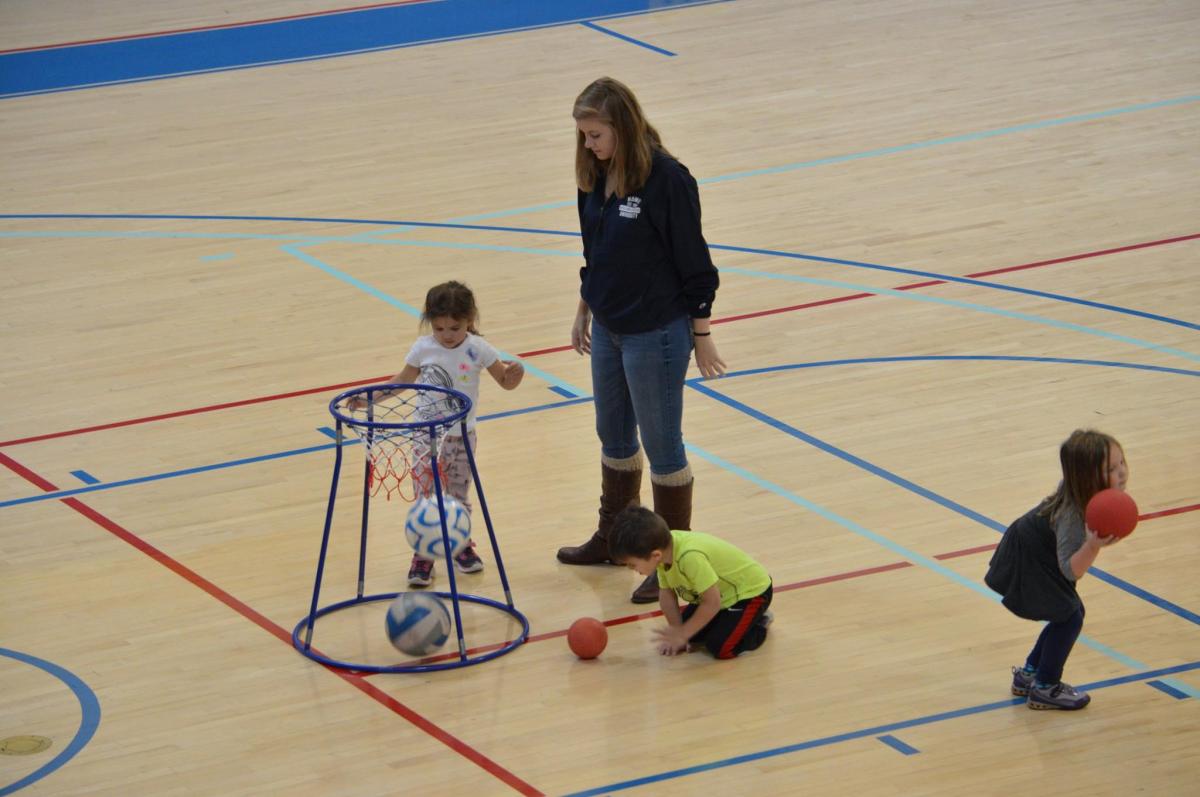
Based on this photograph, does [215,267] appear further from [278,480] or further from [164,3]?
[164,3]

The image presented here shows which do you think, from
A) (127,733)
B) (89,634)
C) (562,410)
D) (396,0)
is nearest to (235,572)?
(89,634)

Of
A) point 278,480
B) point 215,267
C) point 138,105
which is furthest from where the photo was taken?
point 138,105

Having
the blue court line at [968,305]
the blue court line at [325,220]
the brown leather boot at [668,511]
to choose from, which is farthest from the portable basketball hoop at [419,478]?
the blue court line at [325,220]

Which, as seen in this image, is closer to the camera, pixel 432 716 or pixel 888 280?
pixel 432 716

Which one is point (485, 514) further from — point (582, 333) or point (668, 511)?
point (582, 333)

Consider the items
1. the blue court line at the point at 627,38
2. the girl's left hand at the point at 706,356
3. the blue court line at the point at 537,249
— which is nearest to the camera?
the girl's left hand at the point at 706,356

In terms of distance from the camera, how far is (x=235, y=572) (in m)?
7.91

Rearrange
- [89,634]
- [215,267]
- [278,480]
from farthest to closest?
[215,267], [278,480], [89,634]

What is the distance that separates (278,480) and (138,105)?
915 cm

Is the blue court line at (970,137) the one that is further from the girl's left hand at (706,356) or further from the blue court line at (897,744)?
the blue court line at (897,744)

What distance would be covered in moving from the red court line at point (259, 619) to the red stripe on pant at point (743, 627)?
1.12 meters

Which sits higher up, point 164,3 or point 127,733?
point 164,3

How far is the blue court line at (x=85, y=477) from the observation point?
895 centimetres

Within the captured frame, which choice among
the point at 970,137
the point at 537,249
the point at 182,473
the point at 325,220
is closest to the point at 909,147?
the point at 970,137
